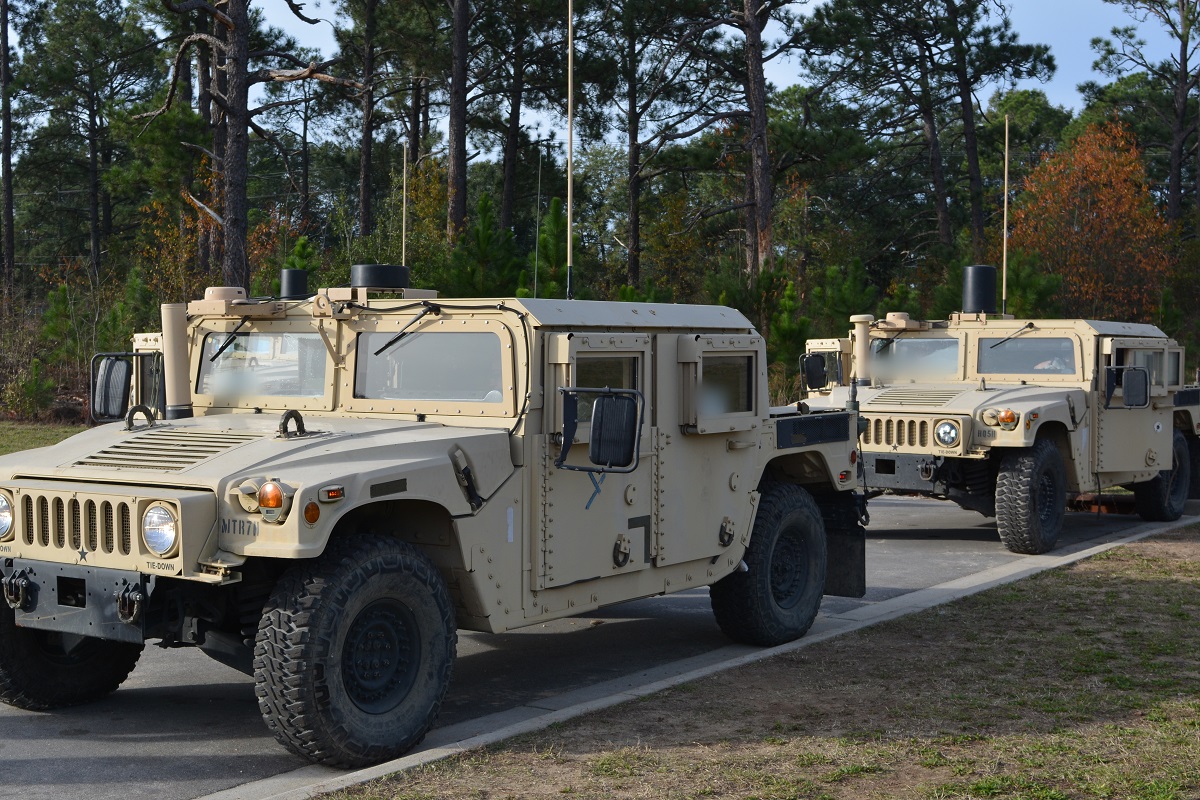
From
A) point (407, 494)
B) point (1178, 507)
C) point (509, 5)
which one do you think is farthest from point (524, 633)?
point (509, 5)

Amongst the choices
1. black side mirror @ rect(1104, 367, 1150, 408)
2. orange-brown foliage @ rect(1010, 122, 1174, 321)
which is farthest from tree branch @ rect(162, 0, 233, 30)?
orange-brown foliage @ rect(1010, 122, 1174, 321)

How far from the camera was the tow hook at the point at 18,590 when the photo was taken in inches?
201

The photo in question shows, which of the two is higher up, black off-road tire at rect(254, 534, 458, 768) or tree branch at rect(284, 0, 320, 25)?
tree branch at rect(284, 0, 320, 25)

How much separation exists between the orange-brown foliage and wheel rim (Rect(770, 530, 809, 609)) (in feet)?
66.3

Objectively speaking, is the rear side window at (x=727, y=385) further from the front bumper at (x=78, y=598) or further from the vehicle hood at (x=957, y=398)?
the vehicle hood at (x=957, y=398)

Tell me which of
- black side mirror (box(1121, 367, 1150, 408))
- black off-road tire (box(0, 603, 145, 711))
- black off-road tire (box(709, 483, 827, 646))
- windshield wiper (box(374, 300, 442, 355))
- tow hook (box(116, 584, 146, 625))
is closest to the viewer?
tow hook (box(116, 584, 146, 625))

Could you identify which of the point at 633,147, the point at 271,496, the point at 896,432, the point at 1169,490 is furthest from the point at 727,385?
the point at 633,147

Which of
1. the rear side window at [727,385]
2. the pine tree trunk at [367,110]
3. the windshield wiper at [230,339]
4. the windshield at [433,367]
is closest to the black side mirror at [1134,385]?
the rear side window at [727,385]

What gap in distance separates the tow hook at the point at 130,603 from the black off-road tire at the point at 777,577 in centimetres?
316

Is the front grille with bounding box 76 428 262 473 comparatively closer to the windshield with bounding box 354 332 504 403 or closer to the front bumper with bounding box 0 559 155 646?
the front bumper with bounding box 0 559 155 646

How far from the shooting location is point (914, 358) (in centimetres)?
1196

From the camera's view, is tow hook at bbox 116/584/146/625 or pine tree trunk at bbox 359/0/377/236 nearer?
tow hook at bbox 116/584/146/625

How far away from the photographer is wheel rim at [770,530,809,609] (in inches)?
289

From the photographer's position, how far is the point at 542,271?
651 inches
